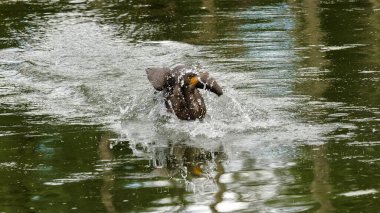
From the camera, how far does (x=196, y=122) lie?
11.2 meters

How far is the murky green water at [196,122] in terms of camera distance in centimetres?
871

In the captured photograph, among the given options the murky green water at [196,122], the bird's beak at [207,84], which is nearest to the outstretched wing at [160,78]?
the murky green water at [196,122]

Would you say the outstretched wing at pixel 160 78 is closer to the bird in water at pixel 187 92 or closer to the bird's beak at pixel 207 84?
the bird in water at pixel 187 92

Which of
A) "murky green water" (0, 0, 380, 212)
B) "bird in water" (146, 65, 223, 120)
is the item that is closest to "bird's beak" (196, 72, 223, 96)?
"bird in water" (146, 65, 223, 120)

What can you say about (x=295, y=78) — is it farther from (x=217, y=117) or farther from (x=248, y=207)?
(x=248, y=207)

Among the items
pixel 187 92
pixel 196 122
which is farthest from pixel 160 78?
pixel 196 122

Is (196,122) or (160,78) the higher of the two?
(160,78)

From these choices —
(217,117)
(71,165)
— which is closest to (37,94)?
(217,117)

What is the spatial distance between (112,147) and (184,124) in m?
1.07

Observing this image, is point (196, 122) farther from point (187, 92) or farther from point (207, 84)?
point (207, 84)

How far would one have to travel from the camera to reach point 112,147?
34.3 ft

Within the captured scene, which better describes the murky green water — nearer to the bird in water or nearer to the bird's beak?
the bird in water

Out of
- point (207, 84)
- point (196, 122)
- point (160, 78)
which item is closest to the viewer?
point (196, 122)

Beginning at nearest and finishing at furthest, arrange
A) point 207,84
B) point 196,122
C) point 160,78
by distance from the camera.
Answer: point 196,122 < point 207,84 < point 160,78
